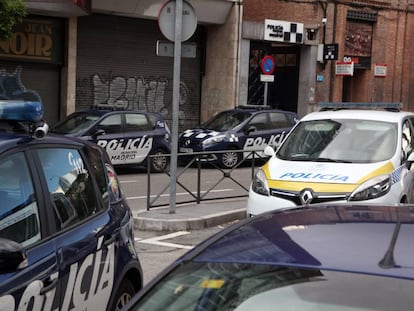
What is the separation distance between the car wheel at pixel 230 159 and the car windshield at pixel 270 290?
9332 millimetres

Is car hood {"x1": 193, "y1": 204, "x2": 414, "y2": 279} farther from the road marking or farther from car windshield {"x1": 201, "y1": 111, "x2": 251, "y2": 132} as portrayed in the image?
car windshield {"x1": 201, "y1": 111, "x2": 251, "y2": 132}

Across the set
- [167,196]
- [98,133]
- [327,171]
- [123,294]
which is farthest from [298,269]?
[98,133]

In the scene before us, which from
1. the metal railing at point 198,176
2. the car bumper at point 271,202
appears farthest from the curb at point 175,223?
the car bumper at point 271,202

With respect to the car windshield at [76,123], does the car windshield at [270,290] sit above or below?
above

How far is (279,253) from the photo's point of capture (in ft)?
7.69

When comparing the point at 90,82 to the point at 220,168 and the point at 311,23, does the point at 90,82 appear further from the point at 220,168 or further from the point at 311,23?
the point at 220,168

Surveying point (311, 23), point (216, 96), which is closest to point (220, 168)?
point (216, 96)

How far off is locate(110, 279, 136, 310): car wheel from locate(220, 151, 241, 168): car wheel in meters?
7.25

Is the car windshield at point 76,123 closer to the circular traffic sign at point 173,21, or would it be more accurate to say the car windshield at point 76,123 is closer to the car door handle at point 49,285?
the circular traffic sign at point 173,21

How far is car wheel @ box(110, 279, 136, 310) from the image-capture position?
4336mm

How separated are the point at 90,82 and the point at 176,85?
14321mm

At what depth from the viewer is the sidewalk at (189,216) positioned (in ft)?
30.7

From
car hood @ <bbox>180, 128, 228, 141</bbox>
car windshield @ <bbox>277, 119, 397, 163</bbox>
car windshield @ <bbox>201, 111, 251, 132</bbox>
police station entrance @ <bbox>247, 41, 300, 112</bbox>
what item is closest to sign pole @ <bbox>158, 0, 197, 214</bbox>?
car windshield @ <bbox>277, 119, 397, 163</bbox>

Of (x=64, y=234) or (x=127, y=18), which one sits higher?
(x=127, y=18)
